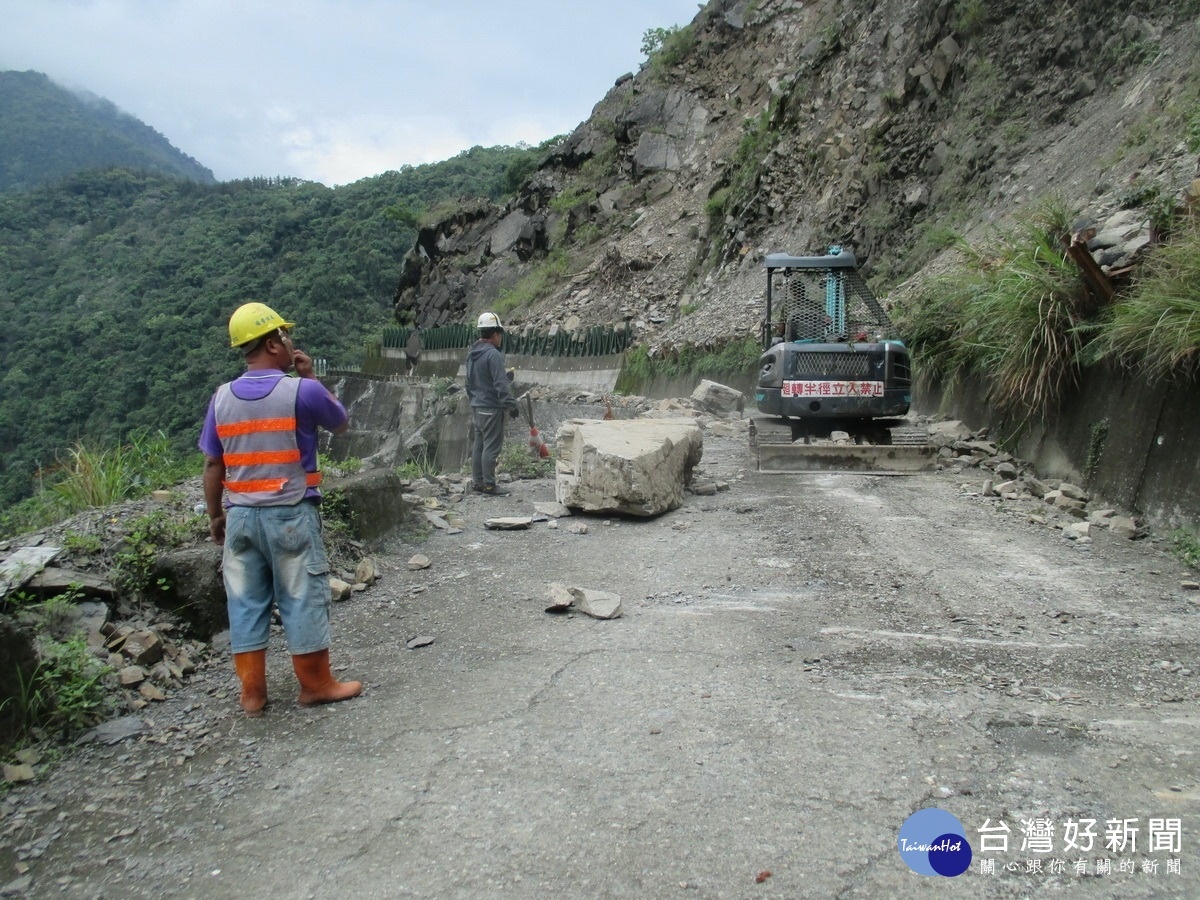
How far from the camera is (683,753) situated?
325 centimetres

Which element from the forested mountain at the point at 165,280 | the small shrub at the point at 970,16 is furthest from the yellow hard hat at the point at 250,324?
the small shrub at the point at 970,16

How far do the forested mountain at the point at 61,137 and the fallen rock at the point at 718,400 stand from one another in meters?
82.6

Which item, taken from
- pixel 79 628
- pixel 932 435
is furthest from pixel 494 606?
pixel 932 435

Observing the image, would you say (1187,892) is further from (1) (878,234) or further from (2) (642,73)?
(2) (642,73)

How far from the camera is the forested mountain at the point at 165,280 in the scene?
1234 inches

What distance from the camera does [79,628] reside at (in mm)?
4137

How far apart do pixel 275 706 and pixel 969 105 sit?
18.6 metres

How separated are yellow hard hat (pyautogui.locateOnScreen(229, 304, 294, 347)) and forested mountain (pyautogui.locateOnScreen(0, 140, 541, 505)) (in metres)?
15.7

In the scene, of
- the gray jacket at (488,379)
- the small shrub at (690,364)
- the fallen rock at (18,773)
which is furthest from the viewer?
the small shrub at (690,364)

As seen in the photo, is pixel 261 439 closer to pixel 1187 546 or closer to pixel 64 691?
pixel 64 691

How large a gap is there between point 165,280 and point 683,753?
54.1m

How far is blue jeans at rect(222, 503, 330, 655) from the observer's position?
12.3ft

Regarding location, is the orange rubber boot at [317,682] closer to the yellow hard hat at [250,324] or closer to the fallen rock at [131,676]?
the fallen rock at [131,676]

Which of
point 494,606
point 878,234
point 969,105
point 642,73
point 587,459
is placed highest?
point 642,73
